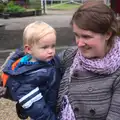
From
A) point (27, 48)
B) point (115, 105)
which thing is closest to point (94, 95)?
point (115, 105)

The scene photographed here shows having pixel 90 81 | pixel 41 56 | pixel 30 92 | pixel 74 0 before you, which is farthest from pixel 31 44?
pixel 74 0

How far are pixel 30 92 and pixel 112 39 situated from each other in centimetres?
51

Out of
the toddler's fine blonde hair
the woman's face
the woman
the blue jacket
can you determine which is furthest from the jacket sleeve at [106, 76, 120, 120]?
the toddler's fine blonde hair

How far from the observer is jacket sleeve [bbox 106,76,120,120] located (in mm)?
1896

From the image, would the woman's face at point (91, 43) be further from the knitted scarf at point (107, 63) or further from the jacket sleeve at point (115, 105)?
the jacket sleeve at point (115, 105)

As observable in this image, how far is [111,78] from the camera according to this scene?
1929 millimetres

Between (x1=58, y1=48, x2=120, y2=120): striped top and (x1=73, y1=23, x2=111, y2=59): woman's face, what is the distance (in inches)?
4.6

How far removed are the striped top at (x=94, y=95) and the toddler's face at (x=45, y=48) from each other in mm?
192

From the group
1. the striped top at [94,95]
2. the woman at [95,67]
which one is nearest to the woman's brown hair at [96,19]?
the woman at [95,67]

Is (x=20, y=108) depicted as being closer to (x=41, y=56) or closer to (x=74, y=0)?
(x=41, y=56)

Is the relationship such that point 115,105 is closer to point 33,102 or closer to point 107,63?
point 107,63

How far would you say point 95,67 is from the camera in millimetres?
1920

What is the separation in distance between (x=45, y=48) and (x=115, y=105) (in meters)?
0.50

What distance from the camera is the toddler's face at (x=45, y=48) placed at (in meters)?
2.13
